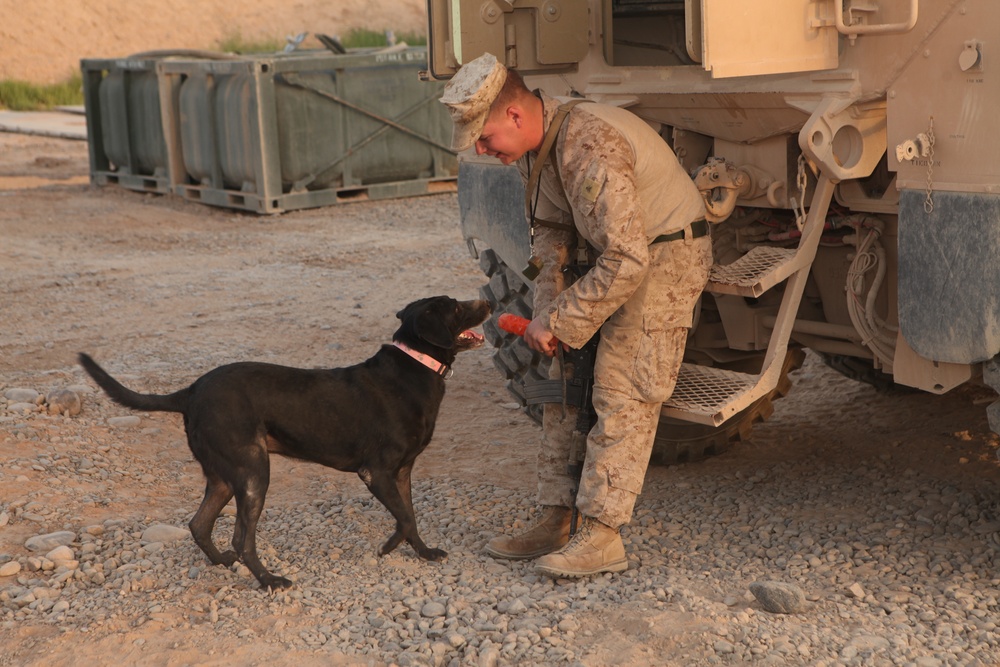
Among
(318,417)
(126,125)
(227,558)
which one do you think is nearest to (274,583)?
(227,558)

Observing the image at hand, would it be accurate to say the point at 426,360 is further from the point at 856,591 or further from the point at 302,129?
the point at 302,129

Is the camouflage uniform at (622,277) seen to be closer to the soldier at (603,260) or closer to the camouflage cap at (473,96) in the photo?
the soldier at (603,260)

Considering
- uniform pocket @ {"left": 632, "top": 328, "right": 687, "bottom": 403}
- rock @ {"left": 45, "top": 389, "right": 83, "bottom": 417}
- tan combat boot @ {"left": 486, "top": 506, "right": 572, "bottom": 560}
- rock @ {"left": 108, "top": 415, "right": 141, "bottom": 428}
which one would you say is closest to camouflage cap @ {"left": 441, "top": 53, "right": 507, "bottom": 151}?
→ uniform pocket @ {"left": 632, "top": 328, "right": 687, "bottom": 403}

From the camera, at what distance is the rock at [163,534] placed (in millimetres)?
4117

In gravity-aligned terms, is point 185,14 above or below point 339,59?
above

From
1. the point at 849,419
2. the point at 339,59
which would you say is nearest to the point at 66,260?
the point at 339,59

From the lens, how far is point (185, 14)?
31.4 meters

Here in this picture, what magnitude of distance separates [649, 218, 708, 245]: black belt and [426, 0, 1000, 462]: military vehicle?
12cm

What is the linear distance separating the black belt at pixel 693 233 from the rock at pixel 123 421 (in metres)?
2.83

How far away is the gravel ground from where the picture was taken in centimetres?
329

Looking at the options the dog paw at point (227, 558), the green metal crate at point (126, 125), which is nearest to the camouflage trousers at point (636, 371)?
the dog paw at point (227, 558)

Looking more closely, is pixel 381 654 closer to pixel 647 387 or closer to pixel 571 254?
pixel 647 387

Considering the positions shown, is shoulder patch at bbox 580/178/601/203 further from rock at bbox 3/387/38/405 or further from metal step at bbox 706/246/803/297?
rock at bbox 3/387/38/405

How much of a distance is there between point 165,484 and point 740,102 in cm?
267
